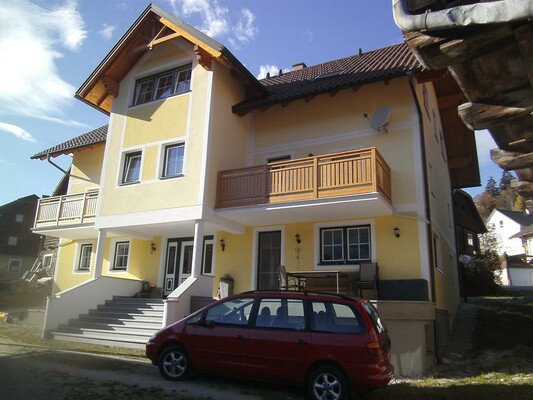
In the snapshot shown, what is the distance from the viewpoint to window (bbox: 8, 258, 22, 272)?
151 feet

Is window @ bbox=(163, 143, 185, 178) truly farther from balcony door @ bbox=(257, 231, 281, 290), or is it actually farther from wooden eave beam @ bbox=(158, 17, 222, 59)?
balcony door @ bbox=(257, 231, 281, 290)

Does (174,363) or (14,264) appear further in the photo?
(14,264)

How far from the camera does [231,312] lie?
25.2 feet

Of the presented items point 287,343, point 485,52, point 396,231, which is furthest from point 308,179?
point 485,52

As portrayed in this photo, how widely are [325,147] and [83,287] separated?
30.8 ft

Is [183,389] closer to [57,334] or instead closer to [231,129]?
[57,334]

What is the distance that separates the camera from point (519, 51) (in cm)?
221

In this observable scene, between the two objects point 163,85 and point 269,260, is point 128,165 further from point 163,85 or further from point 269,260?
point 269,260

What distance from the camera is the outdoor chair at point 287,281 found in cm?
1235

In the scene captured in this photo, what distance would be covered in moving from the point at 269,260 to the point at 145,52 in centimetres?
955

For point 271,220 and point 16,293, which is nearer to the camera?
point 271,220

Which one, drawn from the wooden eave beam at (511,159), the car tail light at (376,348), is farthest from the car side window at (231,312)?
the wooden eave beam at (511,159)

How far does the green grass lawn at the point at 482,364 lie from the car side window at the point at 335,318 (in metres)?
1.27

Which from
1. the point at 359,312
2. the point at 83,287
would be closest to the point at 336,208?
A: the point at 359,312
